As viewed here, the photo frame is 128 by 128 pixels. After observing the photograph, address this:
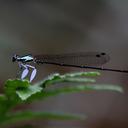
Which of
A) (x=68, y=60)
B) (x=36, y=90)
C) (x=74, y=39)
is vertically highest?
(x=74, y=39)

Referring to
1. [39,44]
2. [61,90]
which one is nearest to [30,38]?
[39,44]

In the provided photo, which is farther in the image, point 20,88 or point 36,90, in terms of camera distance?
point 20,88

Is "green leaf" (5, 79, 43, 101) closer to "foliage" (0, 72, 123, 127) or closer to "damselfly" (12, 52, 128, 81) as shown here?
"foliage" (0, 72, 123, 127)

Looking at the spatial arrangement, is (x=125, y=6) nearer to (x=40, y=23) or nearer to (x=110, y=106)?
(x=40, y=23)

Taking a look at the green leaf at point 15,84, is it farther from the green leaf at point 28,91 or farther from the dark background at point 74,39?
the dark background at point 74,39

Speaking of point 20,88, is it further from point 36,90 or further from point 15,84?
point 36,90

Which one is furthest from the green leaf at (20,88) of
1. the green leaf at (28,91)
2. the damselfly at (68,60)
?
the damselfly at (68,60)

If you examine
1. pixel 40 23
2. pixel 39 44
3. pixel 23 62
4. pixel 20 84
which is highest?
pixel 40 23

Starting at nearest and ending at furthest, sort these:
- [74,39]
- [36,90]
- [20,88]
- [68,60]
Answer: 1. [36,90]
2. [20,88]
3. [68,60]
4. [74,39]

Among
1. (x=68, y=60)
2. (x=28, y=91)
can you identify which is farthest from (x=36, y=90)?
(x=68, y=60)
